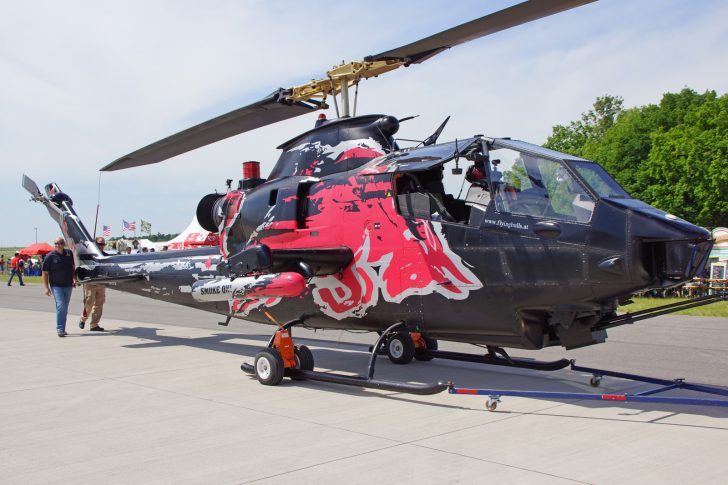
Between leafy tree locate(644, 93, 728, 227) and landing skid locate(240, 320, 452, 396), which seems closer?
landing skid locate(240, 320, 452, 396)

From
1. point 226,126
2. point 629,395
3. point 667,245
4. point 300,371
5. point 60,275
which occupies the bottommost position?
point 300,371

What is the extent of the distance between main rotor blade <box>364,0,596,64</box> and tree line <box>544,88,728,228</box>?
34166mm

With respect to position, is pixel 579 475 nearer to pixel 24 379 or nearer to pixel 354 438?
pixel 354 438

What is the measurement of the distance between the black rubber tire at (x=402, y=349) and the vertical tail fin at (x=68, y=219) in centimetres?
709

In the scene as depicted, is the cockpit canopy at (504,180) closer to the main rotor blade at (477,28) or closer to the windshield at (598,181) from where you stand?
the windshield at (598,181)

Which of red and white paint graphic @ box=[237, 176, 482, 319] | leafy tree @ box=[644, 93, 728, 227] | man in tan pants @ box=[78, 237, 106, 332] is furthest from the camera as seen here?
leafy tree @ box=[644, 93, 728, 227]

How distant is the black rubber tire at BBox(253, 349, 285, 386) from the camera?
8078mm

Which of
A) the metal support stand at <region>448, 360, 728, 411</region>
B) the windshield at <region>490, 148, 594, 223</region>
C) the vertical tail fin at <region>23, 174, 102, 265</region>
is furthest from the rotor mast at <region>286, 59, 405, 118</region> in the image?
the vertical tail fin at <region>23, 174, 102, 265</region>

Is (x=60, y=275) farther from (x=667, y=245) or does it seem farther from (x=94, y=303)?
(x=667, y=245)

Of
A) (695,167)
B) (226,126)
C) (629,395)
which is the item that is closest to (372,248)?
(629,395)

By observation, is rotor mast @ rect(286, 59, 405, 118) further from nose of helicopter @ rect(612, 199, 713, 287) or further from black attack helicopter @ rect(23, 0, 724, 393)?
nose of helicopter @ rect(612, 199, 713, 287)

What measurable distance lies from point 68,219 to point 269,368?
8.33 metres

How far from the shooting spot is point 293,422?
6.29 m

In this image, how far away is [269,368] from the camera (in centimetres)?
812
